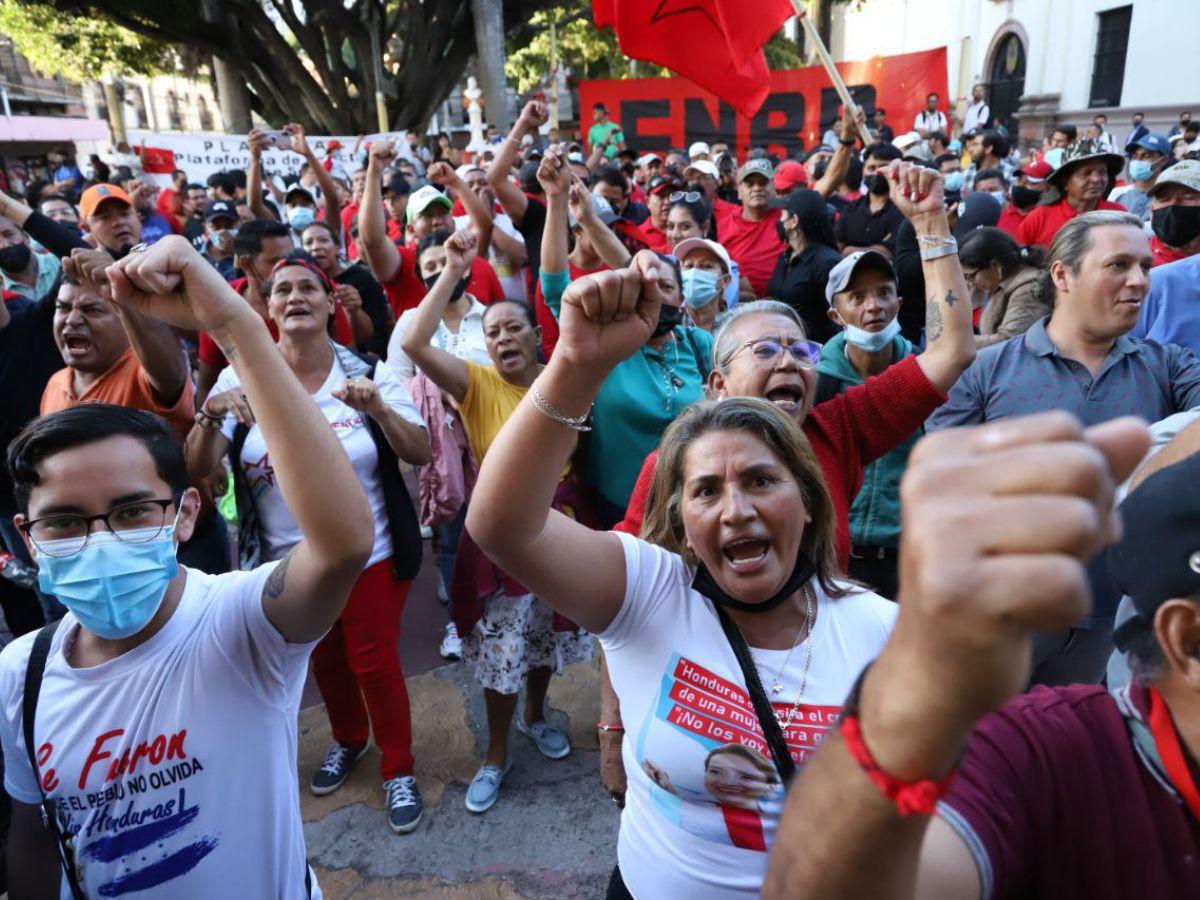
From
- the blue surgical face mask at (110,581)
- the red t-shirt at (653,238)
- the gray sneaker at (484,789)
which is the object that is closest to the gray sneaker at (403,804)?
the gray sneaker at (484,789)

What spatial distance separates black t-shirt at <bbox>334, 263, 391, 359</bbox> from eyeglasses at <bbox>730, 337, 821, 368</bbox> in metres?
2.99

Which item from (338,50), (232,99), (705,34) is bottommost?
(705,34)

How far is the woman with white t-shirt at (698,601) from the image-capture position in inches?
52.5

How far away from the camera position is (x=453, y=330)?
4000 mm

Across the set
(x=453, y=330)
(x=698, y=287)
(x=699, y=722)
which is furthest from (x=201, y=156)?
(x=699, y=722)

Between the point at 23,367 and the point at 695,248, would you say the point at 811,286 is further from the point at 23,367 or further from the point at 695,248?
the point at 23,367

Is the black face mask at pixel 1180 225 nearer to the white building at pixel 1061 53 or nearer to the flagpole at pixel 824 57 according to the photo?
the flagpole at pixel 824 57

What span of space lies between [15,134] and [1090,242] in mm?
32821

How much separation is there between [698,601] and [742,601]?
0.09m

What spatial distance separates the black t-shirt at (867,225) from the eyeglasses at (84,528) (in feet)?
16.0

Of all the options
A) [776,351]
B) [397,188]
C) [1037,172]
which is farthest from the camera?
[1037,172]

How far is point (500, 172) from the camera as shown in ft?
15.2

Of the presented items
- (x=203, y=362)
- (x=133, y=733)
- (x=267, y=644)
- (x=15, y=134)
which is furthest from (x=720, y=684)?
(x=15, y=134)

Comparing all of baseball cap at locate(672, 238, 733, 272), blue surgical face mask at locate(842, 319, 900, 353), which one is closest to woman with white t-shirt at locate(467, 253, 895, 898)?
blue surgical face mask at locate(842, 319, 900, 353)
